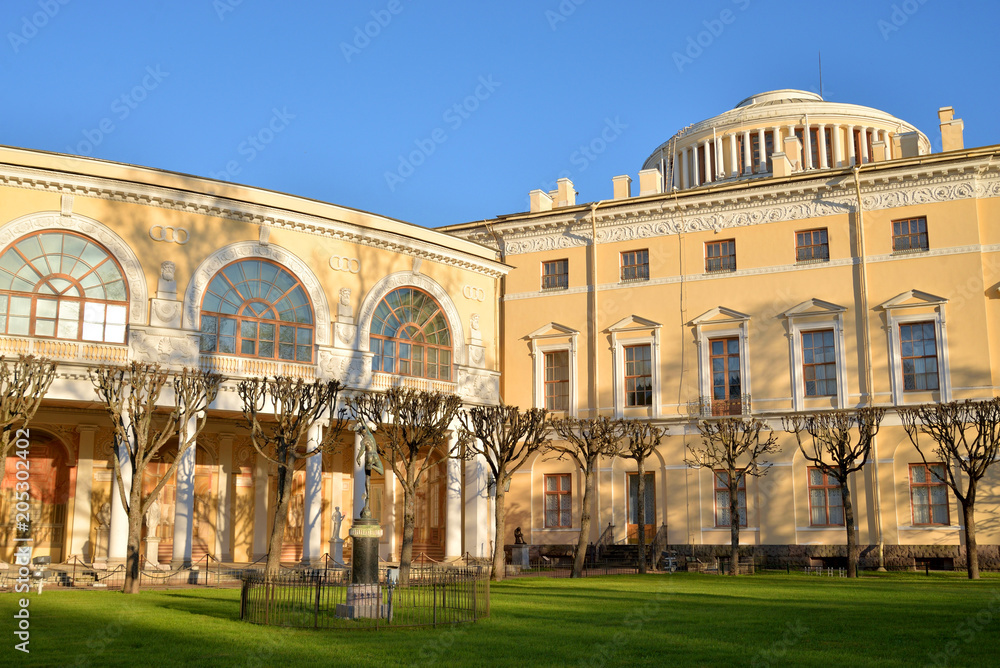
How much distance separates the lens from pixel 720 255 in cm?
3572

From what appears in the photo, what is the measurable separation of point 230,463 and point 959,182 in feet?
88.3

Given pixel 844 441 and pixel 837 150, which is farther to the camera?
pixel 837 150

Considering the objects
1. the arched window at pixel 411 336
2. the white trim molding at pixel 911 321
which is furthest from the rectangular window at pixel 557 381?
the white trim molding at pixel 911 321

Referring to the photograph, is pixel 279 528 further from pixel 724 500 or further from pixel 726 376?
pixel 726 376

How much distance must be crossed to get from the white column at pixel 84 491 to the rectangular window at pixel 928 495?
87.6ft

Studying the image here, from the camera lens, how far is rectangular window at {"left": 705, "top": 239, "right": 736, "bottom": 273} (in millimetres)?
35531

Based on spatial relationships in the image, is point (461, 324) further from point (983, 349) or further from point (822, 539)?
point (983, 349)

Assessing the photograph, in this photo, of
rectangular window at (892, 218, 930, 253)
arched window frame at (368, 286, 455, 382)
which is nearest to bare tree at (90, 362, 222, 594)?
arched window frame at (368, 286, 455, 382)

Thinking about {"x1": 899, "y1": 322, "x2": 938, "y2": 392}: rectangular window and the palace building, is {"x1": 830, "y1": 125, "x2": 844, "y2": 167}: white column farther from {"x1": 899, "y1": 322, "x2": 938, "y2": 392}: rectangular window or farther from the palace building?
{"x1": 899, "y1": 322, "x2": 938, "y2": 392}: rectangular window

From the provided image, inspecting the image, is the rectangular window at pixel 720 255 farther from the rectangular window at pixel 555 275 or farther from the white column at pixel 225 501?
the white column at pixel 225 501

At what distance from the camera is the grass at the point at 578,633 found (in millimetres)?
12305

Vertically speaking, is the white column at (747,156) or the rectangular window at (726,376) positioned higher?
the white column at (747,156)

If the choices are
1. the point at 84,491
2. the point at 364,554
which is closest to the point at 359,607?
the point at 364,554

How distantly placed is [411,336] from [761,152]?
24328mm
